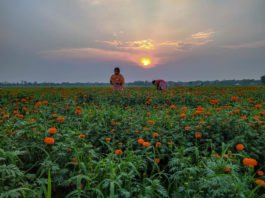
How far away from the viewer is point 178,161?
217cm

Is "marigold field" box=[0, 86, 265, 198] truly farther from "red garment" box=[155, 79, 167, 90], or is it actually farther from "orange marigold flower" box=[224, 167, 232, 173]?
"red garment" box=[155, 79, 167, 90]

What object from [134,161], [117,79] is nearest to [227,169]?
[134,161]

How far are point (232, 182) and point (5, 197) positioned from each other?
1.65 m

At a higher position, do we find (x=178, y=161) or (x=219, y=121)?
(x=219, y=121)

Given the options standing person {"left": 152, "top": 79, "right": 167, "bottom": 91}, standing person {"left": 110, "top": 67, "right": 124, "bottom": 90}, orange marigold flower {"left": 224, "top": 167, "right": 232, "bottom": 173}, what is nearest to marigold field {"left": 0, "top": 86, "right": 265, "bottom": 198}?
orange marigold flower {"left": 224, "top": 167, "right": 232, "bottom": 173}

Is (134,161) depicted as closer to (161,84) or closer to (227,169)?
(227,169)

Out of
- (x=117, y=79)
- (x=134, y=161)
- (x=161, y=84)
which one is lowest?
(x=134, y=161)

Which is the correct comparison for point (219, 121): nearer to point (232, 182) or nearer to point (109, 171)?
point (232, 182)

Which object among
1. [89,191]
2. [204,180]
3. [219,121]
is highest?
[219,121]

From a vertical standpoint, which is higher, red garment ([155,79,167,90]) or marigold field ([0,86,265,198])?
red garment ([155,79,167,90])

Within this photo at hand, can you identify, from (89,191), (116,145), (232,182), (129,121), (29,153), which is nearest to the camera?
(232,182)

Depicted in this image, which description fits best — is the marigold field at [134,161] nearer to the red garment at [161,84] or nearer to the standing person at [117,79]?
the standing person at [117,79]

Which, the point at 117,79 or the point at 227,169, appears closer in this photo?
the point at 227,169

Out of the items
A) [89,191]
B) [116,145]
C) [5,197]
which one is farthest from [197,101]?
[5,197]
